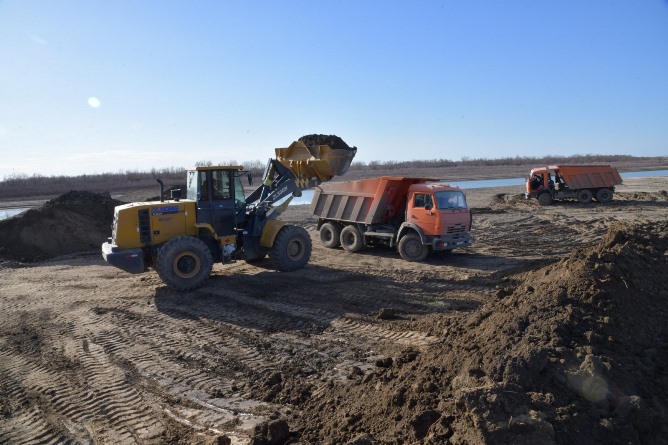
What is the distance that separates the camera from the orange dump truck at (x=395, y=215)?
13.1m

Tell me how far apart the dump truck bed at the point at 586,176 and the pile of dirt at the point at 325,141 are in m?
17.5

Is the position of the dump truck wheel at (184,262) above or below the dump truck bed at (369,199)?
below

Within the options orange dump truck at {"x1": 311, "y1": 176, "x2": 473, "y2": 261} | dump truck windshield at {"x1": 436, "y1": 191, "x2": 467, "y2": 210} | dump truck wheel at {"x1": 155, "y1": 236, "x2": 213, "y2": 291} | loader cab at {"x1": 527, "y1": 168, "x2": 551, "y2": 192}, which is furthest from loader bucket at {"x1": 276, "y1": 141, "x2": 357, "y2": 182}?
loader cab at {"x1": 527, "y1": 168, "x2": 551, "y2": 192}

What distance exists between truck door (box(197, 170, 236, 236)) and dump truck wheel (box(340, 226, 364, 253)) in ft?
14.4

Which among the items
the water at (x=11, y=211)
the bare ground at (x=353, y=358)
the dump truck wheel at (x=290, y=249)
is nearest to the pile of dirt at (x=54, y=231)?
the bare ground at (x=353, y=358)

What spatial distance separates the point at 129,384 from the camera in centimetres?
620

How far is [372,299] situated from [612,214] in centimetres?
1692

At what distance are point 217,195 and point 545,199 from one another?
20.6 metres

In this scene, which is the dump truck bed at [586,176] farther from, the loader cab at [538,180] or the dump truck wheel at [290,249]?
the dump truck wheel at [290,249]

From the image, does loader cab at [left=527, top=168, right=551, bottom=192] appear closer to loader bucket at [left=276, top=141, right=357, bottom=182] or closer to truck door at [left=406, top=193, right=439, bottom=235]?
truck door at [left=406, top=193, right=439, bottom=235]

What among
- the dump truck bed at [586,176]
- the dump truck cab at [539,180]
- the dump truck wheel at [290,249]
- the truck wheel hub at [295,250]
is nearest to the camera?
the dump truck wheel at [290,249]

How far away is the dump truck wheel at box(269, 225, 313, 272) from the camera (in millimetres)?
12094

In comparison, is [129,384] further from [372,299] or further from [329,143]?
[329,143]

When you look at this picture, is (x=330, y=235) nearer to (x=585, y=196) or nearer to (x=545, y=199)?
(x=545, y=199)
